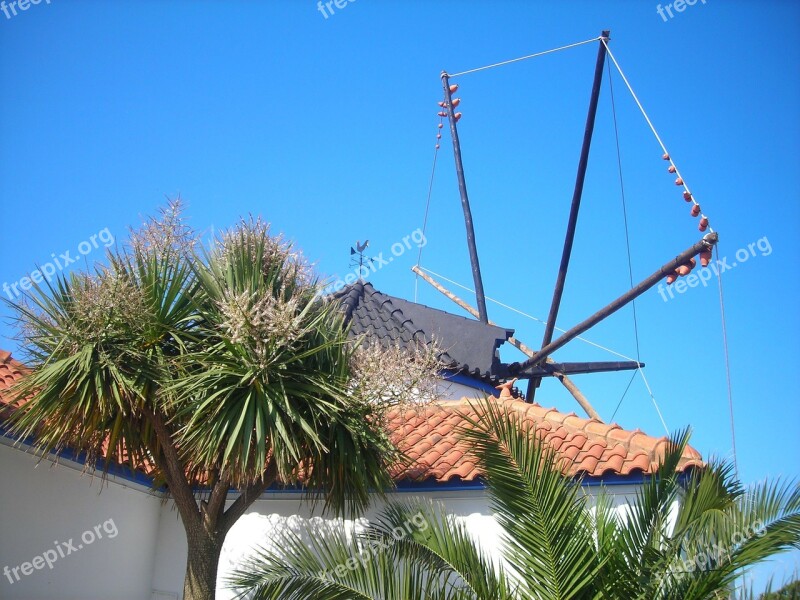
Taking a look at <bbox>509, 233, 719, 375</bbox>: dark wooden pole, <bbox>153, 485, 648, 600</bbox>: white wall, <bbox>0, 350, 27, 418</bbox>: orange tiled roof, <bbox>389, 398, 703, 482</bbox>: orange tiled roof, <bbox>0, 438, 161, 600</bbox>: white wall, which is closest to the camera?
<bbox>389, 398, 703, 482</bbox>: orange tiled roof

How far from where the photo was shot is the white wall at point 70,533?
8.86 meters

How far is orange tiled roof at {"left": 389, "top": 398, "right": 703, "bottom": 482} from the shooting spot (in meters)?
8.76

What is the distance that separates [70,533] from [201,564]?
2.56 meters

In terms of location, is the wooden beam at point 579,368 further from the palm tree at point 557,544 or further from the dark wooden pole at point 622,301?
the palm tree at point 557,544

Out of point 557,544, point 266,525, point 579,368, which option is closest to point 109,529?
point 266,525

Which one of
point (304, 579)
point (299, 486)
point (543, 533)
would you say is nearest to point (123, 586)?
point (299, 486)

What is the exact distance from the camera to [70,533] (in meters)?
9.45

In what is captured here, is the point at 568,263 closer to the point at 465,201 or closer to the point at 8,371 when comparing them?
the point at 465,201

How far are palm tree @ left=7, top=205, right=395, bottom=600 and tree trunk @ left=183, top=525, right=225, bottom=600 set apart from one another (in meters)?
0.01

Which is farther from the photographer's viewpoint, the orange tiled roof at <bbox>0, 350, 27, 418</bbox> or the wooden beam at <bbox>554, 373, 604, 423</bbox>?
the wooden beam at <bbox>554, 373, 604, 423</bbox>

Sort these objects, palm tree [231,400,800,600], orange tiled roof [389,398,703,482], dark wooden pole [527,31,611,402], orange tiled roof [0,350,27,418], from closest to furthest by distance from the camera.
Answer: palm tree [231,400,800,600] → orange tiled roof [389,398,703,482] → orange tiled roof [0,350,27,418] → dark wooden pole [527,31,611,402]

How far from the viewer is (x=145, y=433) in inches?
314

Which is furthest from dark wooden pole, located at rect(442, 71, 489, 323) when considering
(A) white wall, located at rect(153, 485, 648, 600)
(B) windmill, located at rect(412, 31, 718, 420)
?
(A) white wall, located at rect(153, 485, 648, 600)

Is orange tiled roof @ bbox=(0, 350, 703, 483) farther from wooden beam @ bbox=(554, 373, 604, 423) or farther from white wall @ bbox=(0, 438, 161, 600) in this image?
wooden beam @ bbox=(554, 373, 604, 423)
